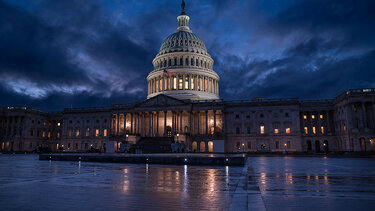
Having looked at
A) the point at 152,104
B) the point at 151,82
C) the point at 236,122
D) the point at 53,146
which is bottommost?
the point at 53,146

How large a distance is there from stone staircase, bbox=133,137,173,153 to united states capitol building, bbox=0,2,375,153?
26 centimetres

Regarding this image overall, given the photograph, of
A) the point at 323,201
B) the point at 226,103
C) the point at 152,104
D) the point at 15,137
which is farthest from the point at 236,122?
the point at 15,137

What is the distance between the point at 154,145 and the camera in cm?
6900

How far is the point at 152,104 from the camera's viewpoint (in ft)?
273

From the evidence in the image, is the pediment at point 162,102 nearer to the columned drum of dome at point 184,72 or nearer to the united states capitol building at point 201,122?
the united states capitol building at point 201,122

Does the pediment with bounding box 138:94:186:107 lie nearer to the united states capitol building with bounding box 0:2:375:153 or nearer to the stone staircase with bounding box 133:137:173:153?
the united states capitol building with bounding box 0:2:375:153

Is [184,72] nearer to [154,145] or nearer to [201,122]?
[201,122]

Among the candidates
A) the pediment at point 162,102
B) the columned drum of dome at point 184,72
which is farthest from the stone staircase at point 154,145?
→ the columned drum of dome at point 184,72

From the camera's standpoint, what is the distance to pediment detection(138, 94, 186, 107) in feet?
267

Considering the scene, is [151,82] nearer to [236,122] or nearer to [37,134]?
[236,122]

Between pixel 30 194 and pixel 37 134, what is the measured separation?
109 m

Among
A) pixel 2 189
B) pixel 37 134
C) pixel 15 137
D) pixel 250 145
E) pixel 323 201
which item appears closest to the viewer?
pixel 323 201

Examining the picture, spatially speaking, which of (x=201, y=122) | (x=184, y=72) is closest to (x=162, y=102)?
(x=201, y=122)

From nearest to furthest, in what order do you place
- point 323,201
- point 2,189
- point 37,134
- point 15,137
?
1. point 323,201
2. point 2,189
3. point 15,137
4. point 37,134
